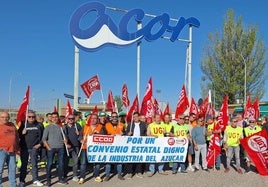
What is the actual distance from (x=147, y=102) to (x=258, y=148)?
3.92m

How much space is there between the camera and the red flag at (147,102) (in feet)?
42.3

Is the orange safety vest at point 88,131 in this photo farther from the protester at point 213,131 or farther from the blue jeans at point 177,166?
the protester at point 213,131

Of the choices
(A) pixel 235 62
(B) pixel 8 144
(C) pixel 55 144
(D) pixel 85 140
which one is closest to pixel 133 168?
(D) pixel 85 140

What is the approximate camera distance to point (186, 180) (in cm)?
1034

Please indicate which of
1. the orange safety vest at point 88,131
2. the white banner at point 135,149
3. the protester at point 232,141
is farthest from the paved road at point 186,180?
the orange safety vest at point 88,131

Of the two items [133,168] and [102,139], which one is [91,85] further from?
[102,139]

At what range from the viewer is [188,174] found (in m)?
11.3

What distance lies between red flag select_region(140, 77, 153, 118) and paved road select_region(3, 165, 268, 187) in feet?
9.36

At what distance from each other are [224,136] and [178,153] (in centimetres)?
178

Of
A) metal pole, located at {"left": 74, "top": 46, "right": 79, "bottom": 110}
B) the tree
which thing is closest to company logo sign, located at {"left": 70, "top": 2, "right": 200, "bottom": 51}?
metal pole, located at {"left": 74, "top": 46, "right": 79, "bottom": 110}

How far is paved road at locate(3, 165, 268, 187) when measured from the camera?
9.72 m

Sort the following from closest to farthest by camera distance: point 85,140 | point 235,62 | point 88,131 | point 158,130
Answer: point 85,140, point 88,131, point 158,130, point 235,62

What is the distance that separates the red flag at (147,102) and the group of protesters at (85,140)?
93 cm

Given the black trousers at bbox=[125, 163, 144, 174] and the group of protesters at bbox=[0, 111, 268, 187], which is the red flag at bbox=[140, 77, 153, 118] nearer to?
the group of protesters at bbox=[0, 111, 268, 187]
